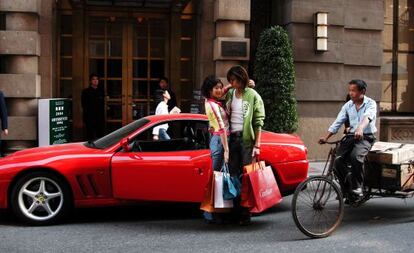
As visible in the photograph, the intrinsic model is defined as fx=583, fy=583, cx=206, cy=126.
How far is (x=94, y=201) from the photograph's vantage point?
7.02 meters

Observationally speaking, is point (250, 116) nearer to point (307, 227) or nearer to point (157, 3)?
point (307, 227)

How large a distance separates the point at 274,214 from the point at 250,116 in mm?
1678

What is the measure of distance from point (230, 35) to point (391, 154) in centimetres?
629

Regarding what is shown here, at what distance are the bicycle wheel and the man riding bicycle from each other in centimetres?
56

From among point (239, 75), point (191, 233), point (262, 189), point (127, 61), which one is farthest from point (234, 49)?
point (191, 233)

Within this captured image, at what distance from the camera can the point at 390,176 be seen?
7043 mm

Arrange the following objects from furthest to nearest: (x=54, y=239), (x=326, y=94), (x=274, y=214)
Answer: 1. (x=326, y=94)
2. (x=274, y=214)
3. (x=54, y=239)

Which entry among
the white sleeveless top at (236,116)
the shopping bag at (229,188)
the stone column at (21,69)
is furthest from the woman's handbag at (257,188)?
the stone column at (21,69)

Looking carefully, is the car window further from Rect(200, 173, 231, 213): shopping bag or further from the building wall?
the building wall

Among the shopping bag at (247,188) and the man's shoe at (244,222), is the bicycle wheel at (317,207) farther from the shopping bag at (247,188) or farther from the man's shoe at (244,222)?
the man's shoe at (244,222)

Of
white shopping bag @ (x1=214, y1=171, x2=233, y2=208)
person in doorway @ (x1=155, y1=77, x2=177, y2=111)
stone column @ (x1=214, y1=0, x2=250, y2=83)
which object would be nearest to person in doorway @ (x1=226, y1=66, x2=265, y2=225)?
white shopping bag @ (x1=214, y1=171, x2=233, y2=208)

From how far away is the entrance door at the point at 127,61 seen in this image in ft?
45.6

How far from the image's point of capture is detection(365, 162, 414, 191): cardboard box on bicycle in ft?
22.9

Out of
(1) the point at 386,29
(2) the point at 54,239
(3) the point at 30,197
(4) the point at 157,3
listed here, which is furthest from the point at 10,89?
(1) the point at 386,29
